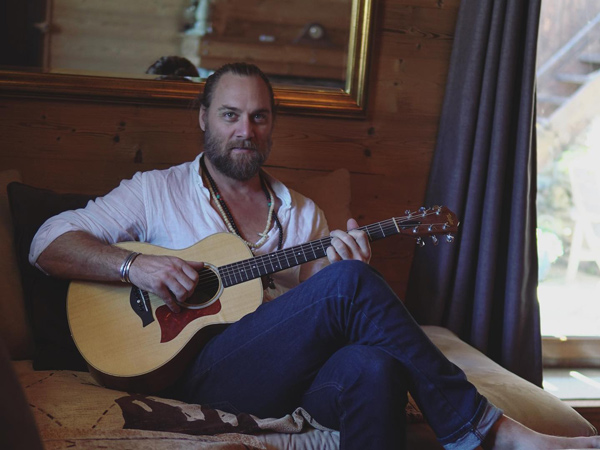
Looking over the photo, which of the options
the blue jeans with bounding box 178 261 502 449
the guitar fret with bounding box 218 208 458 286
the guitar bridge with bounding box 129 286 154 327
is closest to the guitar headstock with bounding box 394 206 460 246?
the guitar fret with bounding box 218 208 458 286

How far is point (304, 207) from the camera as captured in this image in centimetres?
203

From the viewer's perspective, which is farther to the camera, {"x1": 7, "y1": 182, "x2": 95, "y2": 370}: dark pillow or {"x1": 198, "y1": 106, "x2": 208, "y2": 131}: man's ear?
{"x1": 198, "y1": 106, "x2": 208, "y2": 131}: man's ear

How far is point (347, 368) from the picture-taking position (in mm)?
1452

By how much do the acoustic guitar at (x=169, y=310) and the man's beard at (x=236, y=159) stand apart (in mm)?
270

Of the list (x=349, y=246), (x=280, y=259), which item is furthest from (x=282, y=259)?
(x=349, y=246)

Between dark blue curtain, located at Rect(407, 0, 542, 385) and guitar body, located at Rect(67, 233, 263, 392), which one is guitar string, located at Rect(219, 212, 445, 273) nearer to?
guitar body, located at Rect(67, 233, 263, 392)

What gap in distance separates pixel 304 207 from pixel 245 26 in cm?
70

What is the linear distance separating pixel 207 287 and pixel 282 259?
20cm

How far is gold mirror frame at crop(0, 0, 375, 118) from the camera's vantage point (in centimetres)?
217

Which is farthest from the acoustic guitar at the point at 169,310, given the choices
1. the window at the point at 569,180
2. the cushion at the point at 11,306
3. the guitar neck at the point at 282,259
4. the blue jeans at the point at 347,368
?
the window at the point at 569,180

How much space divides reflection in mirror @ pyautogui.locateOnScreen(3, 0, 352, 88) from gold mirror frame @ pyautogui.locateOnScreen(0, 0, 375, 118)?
0.03 metres

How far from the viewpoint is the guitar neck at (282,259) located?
66.3 inches

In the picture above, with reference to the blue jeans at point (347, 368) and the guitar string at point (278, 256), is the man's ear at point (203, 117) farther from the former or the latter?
the blue jeans at point (347, 368)

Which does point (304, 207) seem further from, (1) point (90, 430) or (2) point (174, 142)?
(1) point (90, 430)
